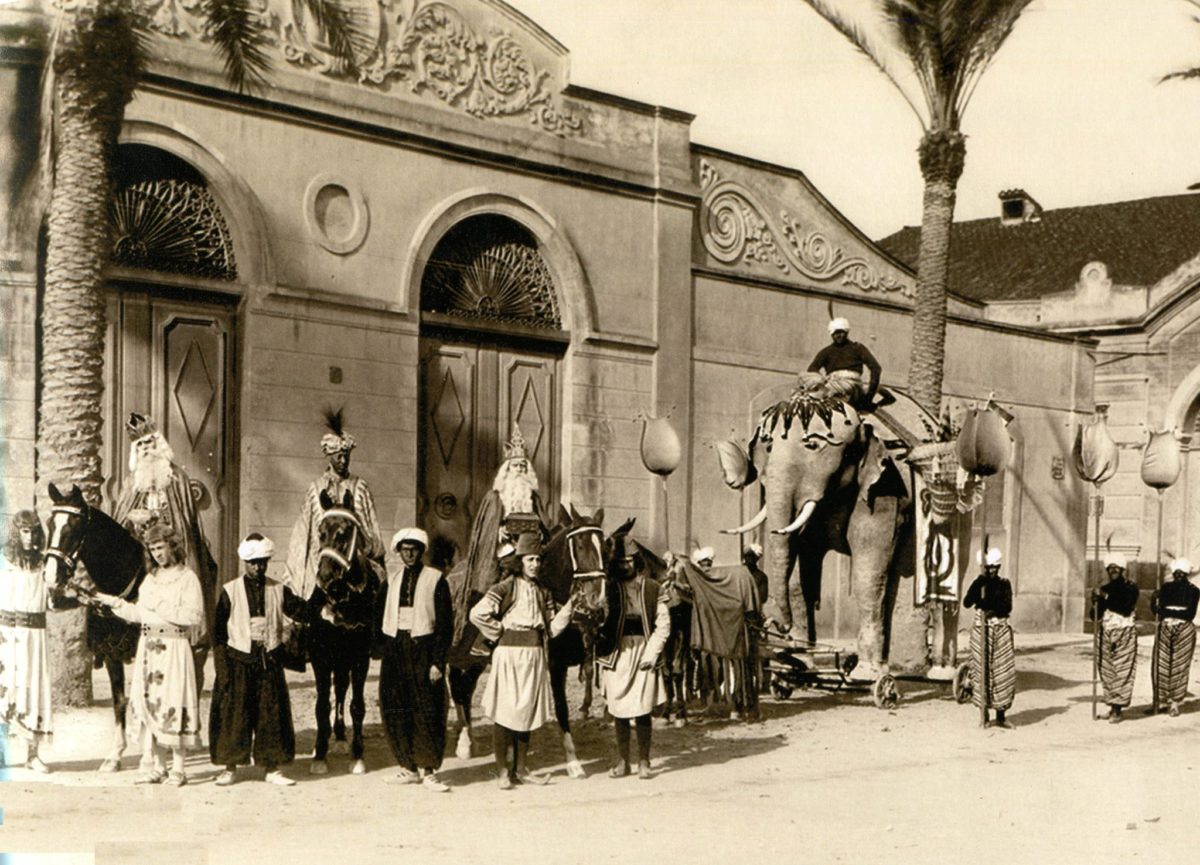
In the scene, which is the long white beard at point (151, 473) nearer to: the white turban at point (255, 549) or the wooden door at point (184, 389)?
the white turban at point (255, 549)

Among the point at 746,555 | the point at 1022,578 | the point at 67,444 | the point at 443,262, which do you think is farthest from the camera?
the point at 1022,578

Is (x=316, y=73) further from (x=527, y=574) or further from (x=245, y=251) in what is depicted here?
(x=527, y=574)

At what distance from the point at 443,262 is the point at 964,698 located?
7876mm

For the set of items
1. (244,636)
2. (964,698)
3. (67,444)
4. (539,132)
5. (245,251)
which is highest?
(539,132)

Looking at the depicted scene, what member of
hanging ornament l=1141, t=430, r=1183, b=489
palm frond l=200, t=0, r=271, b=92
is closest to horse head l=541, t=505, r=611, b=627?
palm frond l=200, t=0, r=271, b=92

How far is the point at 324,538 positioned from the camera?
1072cm

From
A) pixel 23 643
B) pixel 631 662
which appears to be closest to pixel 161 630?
pixel 23 643

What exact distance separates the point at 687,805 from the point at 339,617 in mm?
2670

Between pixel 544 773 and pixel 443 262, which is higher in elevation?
pixel 443 262

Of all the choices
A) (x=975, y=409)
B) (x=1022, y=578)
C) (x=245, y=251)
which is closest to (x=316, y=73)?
(x=245, y=251)

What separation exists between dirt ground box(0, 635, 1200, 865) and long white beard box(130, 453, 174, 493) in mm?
1794

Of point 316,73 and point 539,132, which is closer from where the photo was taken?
point 316,73

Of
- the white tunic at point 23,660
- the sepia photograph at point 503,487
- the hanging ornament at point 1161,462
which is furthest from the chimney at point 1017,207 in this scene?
the white tunic at point 23,660

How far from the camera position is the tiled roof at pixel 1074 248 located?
116 feet
